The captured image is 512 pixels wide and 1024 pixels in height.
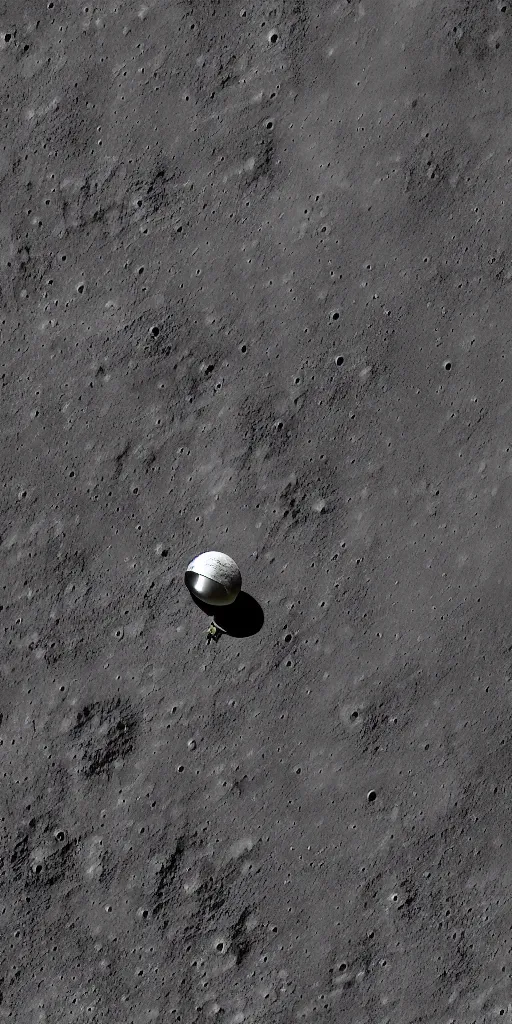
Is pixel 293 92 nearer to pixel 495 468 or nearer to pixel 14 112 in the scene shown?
pixel 14 112

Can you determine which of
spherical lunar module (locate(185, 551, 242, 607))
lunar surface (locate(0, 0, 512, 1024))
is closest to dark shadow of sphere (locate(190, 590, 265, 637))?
lunar surface (locate(0, 0, 512, 1024))

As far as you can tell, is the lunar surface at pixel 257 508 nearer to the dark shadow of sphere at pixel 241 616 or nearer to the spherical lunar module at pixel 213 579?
the dark shadow of sphere at pixel 241 616

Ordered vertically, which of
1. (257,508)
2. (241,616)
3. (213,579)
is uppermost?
(213,579)

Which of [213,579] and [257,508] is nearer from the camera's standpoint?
Result: [213,579]

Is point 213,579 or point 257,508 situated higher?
point 213,579

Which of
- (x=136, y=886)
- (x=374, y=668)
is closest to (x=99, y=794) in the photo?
(x=136, y=886)
